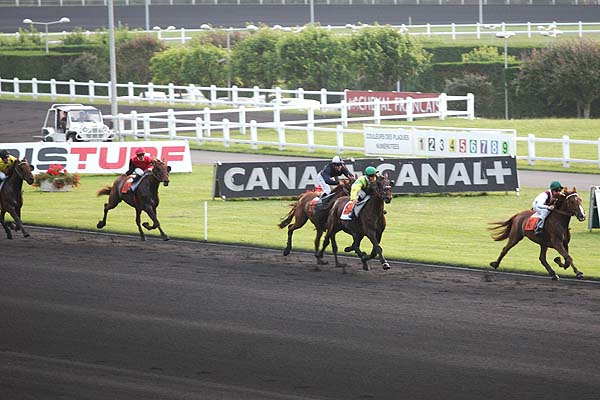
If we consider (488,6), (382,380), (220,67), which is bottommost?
(382,380)


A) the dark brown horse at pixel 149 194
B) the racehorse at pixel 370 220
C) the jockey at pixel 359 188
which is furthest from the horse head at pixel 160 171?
the jockey at pixel 359 188

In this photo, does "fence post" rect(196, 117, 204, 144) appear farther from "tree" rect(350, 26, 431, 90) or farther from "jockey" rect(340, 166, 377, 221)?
"jockey" rect(340, 166, 377, 221)

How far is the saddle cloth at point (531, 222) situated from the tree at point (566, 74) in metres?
37.6

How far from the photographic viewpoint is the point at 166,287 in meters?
19.2

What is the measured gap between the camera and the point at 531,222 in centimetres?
1953

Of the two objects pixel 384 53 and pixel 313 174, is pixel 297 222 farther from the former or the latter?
pixel 384 53

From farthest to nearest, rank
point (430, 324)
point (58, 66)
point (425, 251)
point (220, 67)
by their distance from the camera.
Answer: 1. point (58, 66)
2. point (220, 67)
3. point (425, 251)
4. point (430, 324)

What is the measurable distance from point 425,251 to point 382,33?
38.8 metres

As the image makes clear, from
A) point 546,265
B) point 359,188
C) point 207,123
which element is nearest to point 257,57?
point 207,123

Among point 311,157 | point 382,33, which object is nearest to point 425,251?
point 311,157

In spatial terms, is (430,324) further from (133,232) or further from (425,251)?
(133,232)

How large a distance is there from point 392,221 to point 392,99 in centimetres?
2655

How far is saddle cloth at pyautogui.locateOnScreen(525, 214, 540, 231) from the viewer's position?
1945 centimetres

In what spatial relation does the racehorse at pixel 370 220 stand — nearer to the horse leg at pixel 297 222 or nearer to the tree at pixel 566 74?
the horse leg at pixel 297 222
